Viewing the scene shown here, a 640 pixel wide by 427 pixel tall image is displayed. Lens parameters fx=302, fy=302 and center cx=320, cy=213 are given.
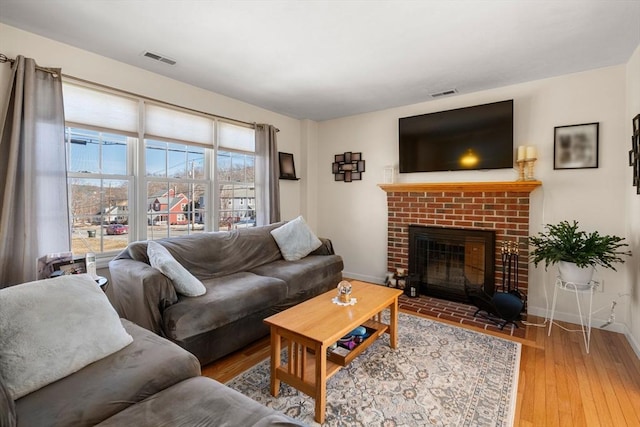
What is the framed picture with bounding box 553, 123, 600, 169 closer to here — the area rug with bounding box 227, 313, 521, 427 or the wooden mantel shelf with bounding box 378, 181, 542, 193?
the wooden mantel shelf with bounding box 378, 181, 542, 193

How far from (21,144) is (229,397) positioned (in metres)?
2.45

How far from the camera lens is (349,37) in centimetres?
234

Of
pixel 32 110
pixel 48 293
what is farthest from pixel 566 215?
pixel 32 110

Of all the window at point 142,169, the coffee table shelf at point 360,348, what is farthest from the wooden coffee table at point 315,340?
the window at point 142,169

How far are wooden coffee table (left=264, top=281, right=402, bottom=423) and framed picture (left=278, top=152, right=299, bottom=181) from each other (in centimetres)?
257

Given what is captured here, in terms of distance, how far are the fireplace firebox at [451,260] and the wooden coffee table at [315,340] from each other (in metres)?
1.79

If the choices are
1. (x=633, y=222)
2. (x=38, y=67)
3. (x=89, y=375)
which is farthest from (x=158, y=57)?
(x=633, y=222)

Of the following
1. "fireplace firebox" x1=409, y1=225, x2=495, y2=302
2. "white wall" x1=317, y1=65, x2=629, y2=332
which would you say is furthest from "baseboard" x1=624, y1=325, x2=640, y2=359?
"fireplace firebox" x1=409, y1=225, x2=495, y2=302

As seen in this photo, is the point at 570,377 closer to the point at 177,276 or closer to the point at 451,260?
the point at 451,260

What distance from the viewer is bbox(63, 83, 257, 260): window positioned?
270 cm

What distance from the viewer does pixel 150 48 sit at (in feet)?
8.36

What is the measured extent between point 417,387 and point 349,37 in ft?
8.36

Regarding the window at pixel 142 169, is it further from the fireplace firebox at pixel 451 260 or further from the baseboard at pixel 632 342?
the baseboard at pixel 632 342

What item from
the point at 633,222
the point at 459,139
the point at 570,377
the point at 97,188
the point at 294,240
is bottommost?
the point at 570,377
